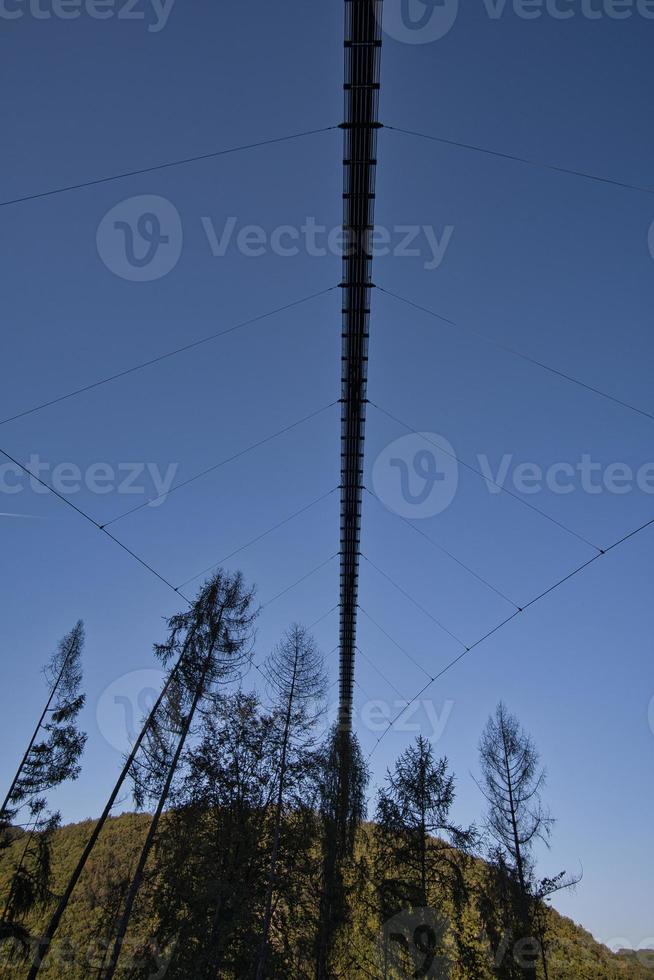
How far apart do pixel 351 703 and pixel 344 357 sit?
22.5 meters

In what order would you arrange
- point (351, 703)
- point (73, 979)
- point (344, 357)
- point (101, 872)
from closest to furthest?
1. point (344, 357)
2. point (73, 979)
3. point (351, 703)
4. point (101, 872)

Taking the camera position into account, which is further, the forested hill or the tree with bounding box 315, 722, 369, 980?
the tree with bounding box 315, 722, 369, 980

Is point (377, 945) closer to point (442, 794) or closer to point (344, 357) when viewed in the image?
point (442, 794)

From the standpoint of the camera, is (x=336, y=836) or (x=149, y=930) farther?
(x=336, y=836)

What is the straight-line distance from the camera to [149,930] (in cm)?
1647

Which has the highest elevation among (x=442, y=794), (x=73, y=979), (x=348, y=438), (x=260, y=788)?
(x=348, y=438)

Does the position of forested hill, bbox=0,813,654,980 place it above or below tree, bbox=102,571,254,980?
below

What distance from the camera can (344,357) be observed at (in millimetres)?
13516

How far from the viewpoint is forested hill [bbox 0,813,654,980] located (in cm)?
1521

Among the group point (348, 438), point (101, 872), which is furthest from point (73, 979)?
point (348, 438)

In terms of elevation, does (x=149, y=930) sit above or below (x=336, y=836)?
below

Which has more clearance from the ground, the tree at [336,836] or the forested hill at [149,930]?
the tree at [336,836]

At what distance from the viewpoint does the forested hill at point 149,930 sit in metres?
15.2

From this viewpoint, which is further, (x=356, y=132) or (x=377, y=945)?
(x=377, y=945)
